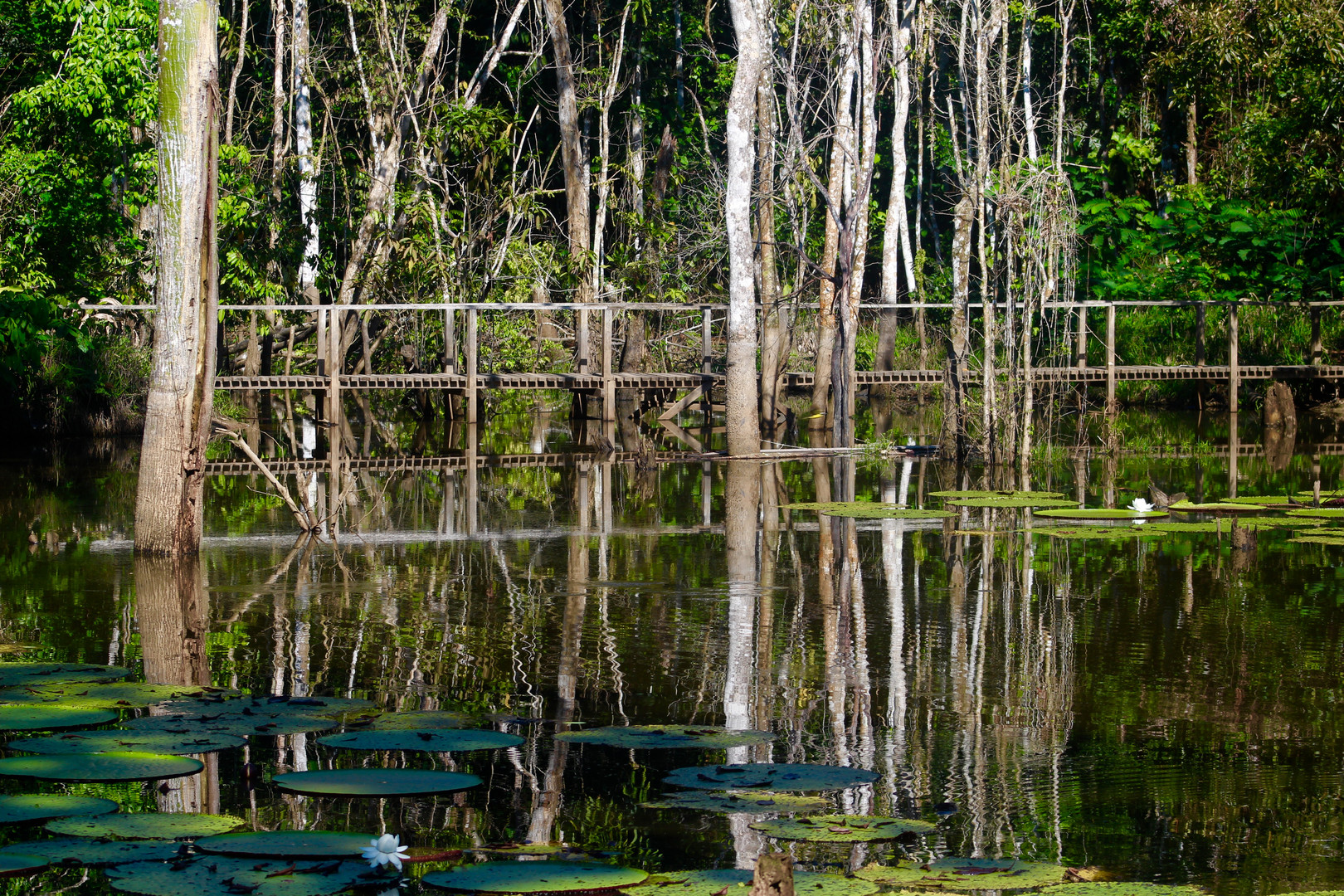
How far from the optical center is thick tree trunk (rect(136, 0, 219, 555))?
990 cm

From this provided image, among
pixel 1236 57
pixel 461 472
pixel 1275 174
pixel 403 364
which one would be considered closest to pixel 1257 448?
pixel 1275 174

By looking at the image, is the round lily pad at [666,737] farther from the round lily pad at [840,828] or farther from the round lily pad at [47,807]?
the round lily pad at [47,807]

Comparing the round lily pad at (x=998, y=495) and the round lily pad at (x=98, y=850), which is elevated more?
the round lily pad at (x=998, y=495)

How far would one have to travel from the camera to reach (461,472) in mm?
16828

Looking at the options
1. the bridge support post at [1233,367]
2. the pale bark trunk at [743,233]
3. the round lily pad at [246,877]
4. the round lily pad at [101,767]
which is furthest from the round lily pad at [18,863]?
the bridge support post at [1233,367]

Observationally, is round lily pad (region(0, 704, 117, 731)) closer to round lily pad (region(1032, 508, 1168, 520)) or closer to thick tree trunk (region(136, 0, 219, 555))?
thick tree trunk (region(136, 0, 219, 555))

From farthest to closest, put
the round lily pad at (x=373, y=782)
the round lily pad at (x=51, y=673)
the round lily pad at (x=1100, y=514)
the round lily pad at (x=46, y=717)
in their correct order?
1. the round lily pad at (x=1100, y=514)
2. the round lily pad at (x=51, y=673)
3. the round lily pad at (x=46, y=717)
4. the round lily pad at (x=373, y=782)

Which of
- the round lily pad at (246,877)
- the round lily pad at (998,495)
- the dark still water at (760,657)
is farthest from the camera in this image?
the round lily pad at (998,495)

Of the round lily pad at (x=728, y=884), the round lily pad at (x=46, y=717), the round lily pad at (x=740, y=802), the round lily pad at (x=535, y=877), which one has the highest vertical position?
the round lily pad at (x=46, y=717)

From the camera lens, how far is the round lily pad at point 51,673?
6.66 metres

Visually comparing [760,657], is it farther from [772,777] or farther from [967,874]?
[967,874]

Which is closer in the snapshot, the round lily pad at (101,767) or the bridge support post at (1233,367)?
the round lily pad at (101,767)

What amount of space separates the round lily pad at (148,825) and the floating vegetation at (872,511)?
8215mm

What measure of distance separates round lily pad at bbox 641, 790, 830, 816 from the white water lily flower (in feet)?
3.56
